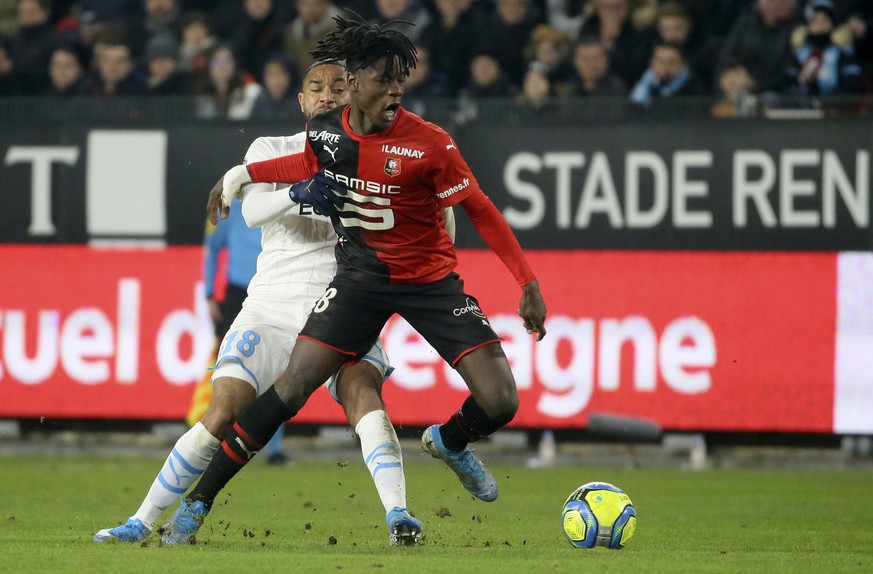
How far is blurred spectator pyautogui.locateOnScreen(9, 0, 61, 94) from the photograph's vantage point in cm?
1470

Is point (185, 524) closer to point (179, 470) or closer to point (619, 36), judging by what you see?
point (179, 470)

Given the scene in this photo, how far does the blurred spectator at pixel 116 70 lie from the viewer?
14.0 metres

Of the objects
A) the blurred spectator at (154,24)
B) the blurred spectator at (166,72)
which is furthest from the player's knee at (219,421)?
the blurred spectator at (154,24)

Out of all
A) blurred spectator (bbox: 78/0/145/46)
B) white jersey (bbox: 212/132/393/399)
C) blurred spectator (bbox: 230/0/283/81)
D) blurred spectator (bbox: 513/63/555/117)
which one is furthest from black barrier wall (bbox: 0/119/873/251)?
white jersey (bbox: 212/132/393/399)

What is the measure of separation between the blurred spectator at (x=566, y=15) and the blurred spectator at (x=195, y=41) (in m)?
3.20

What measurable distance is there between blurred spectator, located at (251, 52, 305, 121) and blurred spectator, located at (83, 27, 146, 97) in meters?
1.20

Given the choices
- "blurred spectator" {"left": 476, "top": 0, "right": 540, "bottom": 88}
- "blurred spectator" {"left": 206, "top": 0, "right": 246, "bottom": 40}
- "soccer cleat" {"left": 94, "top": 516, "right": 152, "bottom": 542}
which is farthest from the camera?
"blurred spectator" {"left": 206, "top": 0, "right": 246, "bottom": 40}

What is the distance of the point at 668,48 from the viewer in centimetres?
1291

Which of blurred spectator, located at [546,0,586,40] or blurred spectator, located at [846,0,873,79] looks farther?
blurred spectator, located at [546,0,586,40]

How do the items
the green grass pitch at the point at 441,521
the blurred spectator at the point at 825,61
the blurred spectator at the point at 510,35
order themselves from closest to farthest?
the green grass pitch at the point at 441,521 < the blurred spectator at the point at 825,61 < the blurred spectator at the point at 510,35

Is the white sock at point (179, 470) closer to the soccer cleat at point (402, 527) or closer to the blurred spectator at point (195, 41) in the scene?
the soccer cleat at point (402, 527)

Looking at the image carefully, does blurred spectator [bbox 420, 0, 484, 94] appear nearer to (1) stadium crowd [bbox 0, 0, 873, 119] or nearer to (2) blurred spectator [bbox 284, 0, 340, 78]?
(1) stadium crowd [bbox 0, 0, 873, 119]

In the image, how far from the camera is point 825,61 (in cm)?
1248

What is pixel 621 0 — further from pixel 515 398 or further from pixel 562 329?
pixel 515 398
